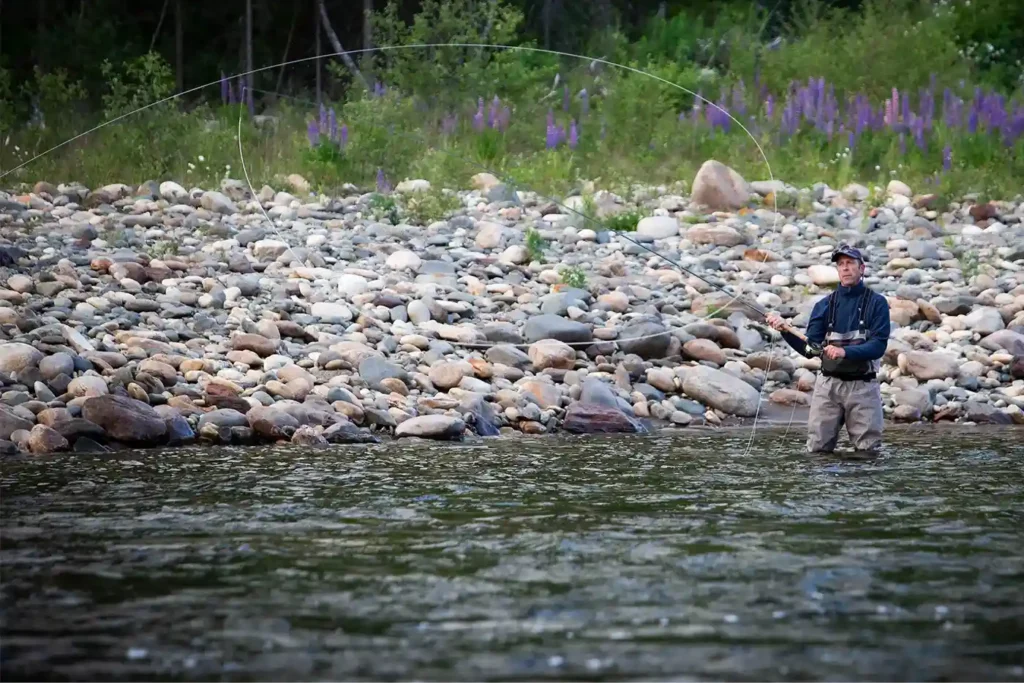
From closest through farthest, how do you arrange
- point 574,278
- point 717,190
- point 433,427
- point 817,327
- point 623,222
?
1. point 817,327
2. point 433,427
3. point 574,278
4. point 623,222
5. point 717,190

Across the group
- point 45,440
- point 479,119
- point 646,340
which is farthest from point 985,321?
point 45,440

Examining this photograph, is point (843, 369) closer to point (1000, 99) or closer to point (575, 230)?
point (575, 230)

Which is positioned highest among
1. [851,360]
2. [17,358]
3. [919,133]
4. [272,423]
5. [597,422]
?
[851,360]

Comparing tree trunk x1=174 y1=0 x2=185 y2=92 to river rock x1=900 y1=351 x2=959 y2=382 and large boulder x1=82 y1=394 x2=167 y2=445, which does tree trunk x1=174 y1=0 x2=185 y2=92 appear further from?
river rock x1=900 y1=351 x2=959 y2=382

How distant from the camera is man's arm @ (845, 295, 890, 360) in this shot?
263 inches

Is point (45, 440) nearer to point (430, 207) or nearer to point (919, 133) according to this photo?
point (430, 207)

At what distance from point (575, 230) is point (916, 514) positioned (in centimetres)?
582

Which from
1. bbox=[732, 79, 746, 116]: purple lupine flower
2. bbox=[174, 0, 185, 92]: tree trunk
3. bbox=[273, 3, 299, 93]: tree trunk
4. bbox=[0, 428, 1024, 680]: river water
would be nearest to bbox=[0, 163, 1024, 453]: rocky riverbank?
bbox=[0, 428, 1024, 680]: river water

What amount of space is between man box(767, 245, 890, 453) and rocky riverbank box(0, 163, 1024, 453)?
1.21 metres

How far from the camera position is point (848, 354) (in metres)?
6.70

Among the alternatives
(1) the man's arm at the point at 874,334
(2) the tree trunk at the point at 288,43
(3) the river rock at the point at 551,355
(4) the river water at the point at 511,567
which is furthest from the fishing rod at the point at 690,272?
(2) the tree trunk at the point at 288,43

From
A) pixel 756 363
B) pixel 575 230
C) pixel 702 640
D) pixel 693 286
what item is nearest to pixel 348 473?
pixel 702 640

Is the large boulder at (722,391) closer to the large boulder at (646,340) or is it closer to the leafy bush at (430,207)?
the large boulder at (646,340)

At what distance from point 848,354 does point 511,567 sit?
9.46ft
